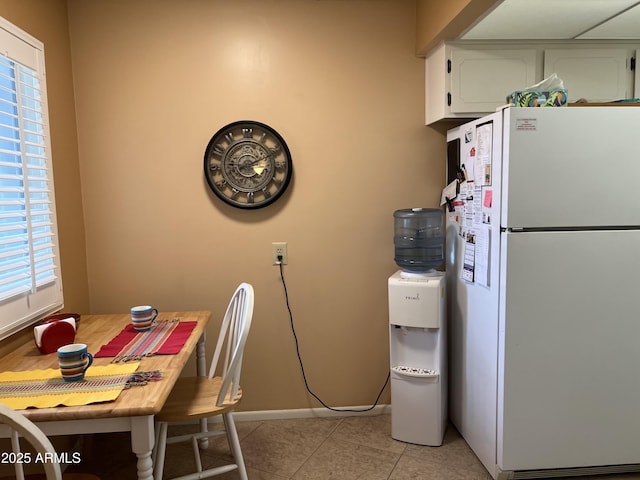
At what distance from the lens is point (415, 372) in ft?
8.48

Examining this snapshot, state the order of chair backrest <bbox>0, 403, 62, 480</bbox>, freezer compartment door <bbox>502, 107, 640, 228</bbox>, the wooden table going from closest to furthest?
chair backrest <bbox>0, 403, 62, 480</bbox> < the wooden table < freezer compartment door <bbox>502, 107, 640, 228</bbox>

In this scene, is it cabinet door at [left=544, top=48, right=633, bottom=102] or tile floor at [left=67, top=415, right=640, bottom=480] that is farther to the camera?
cabinet door at [left=544, top=48, right=633, bottom=102]

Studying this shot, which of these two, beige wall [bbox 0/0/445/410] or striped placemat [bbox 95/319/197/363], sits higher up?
beige wall [bbox 0/0/445/410]

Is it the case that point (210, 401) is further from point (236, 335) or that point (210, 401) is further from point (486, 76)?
point (486, 76)

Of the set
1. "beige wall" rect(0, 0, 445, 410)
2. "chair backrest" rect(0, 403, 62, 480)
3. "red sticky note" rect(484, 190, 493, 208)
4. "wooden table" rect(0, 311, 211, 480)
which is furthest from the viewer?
"beige wall" rect(0, 0, 445, 410)

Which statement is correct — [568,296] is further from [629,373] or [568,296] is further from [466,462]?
[466,462]

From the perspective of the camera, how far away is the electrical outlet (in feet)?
9.27

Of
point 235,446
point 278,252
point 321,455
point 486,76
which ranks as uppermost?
point 486,76

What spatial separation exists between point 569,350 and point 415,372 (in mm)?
759

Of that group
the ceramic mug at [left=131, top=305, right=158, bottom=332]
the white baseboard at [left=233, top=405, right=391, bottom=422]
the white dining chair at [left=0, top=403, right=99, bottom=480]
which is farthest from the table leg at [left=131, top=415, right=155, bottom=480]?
the white baseboard at [left=233, top=405, right=391, bottom=422]

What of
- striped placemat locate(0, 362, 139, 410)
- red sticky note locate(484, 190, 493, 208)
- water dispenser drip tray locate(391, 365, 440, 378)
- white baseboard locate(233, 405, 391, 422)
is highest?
red sticky note locate(484, 190, 493, 208)

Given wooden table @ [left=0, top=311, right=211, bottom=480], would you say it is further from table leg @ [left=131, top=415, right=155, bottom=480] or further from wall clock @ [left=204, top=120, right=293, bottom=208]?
wall clock @ [left=204, top=120, right=293, bottom=208]

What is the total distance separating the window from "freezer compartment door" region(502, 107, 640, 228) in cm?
206

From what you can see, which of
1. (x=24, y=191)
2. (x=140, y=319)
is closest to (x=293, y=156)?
(x=140, y=319)
